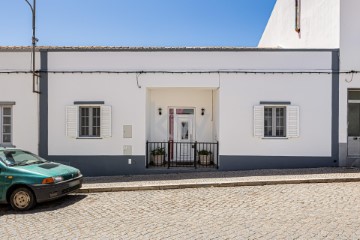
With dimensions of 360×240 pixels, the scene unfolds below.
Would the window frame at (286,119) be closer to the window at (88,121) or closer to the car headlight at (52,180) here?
the window at (88,121)

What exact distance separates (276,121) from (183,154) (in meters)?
4.01

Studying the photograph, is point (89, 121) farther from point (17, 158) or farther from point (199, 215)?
point (199, 215)

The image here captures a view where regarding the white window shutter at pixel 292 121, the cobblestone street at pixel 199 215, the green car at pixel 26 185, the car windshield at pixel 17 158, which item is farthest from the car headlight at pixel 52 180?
the white window shutter at pixel 292 121

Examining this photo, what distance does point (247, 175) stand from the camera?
10141 mm

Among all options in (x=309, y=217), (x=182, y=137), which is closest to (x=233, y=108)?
(x=182, y=137)

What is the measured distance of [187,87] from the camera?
11.3 m

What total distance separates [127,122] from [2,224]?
5.78m

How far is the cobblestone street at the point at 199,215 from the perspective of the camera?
208 inches

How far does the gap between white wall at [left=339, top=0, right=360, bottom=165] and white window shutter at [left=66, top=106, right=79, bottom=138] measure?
31.6 feet

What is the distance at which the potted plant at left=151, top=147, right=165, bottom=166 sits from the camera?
11.9 m

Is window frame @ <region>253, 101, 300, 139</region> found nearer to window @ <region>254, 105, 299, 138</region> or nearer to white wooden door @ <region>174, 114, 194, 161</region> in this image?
window @ <region>254, 105, 299, 138</region>

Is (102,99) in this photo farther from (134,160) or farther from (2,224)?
(2,224)

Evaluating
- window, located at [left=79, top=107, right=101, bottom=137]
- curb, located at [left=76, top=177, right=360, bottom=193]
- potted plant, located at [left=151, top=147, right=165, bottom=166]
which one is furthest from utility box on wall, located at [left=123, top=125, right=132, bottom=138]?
curb, located at [left=76, top=177, right=360, bottom=193]

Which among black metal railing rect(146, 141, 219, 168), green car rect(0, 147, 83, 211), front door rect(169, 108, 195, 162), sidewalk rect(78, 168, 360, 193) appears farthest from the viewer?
front door rect(169, 108, 195, 162)
